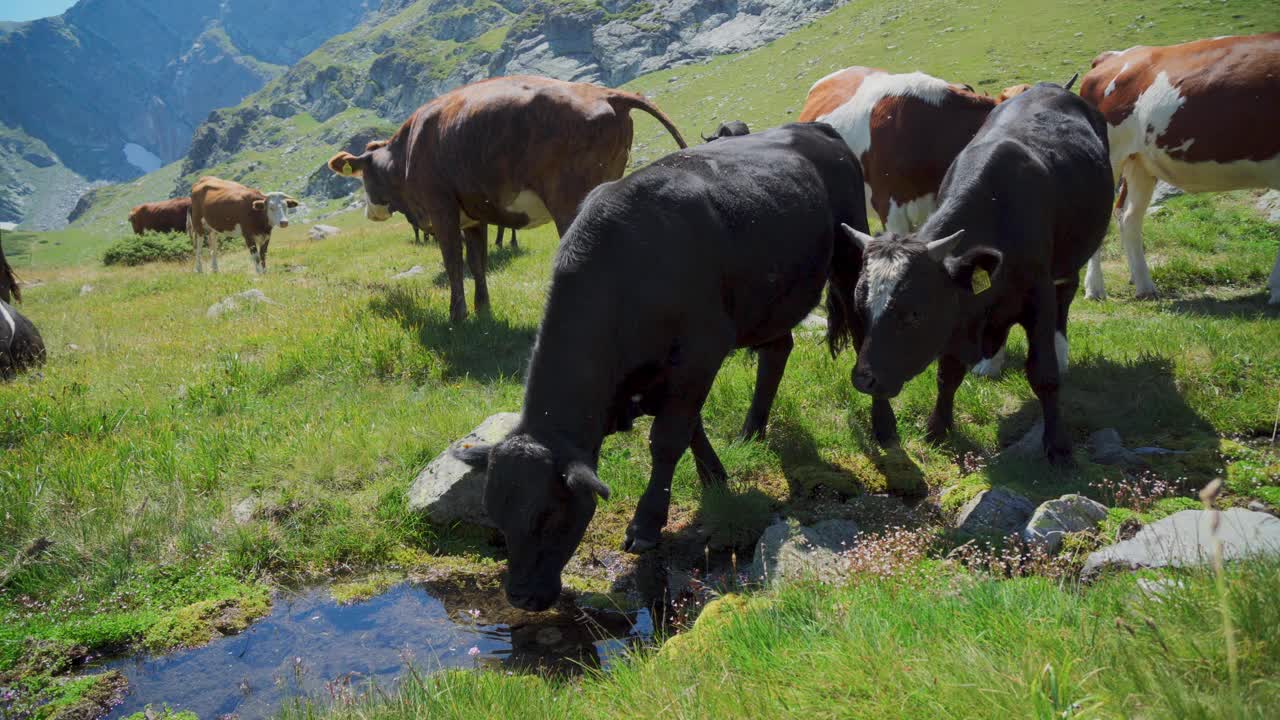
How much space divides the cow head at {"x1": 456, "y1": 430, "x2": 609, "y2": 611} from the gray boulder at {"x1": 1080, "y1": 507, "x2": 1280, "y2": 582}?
242cm

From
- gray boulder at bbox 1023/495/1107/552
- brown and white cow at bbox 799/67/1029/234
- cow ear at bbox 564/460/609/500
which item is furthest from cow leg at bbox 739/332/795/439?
brown and white cow at bbox 799/67/1029/234

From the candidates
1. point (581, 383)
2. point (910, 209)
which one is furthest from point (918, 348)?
point (910, 209)

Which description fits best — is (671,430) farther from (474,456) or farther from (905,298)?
(905,298)

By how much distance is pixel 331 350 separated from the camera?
348 inches

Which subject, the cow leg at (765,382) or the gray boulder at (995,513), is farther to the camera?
the cow leg at (765,382)

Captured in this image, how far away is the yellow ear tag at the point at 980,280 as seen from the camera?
5.28 metres

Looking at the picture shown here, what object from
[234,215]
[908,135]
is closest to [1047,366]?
[908,135]

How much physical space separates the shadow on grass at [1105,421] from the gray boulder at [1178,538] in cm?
152

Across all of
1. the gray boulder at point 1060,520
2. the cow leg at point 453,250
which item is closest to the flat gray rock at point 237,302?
the cow leg at point 453,250

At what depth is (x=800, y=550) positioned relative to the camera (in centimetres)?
468

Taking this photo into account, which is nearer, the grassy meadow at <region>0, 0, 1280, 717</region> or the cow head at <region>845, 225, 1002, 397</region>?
the grassy meadow at <region>0, 0, 1280, 717</region>

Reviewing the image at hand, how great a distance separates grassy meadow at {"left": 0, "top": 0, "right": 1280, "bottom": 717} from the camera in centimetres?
262

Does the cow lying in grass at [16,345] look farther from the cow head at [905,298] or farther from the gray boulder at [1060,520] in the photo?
the gray boulder at [1060,520]

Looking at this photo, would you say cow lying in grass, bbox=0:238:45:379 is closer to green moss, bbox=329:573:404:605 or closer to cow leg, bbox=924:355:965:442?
green moss, bbox=329:573:404:605
